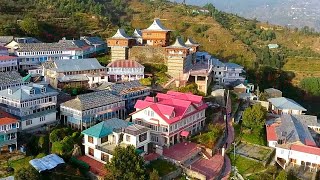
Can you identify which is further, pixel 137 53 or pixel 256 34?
pixel 256 34

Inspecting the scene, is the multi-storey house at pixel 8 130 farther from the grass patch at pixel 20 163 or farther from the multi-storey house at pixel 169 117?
the multi-storey house at pixel 169 117

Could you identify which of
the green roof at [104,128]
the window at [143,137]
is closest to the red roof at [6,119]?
the green roof at [104,128]

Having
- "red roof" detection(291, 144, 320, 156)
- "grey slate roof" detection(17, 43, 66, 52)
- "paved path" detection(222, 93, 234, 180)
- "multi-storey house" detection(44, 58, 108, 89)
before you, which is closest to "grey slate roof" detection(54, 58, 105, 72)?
"multi-storey house" detection(44, 58, 108, 89)

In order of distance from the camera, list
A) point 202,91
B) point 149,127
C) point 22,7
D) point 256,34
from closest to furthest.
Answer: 1. point 149,127
2. point 202,91
3. point 22,7
4. point 256,34

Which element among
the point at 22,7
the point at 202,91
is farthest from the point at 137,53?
the point at 22,7

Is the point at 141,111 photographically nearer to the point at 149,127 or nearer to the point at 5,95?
the point at 149,127

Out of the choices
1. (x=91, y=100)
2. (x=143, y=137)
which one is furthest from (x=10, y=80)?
(x=143, y=137)

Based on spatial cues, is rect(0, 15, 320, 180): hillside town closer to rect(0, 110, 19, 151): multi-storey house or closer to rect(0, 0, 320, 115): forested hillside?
rect(0, 110, 19, 151): multi-storey house
